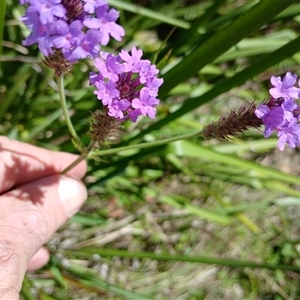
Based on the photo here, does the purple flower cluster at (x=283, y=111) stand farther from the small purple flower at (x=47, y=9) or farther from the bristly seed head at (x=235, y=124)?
the small purple flower at (x=47, y=9)

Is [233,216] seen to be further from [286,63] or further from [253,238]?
[286,63]

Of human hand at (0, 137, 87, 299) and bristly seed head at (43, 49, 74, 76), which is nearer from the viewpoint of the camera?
bristly seed head at (43, 49, 74, 76)

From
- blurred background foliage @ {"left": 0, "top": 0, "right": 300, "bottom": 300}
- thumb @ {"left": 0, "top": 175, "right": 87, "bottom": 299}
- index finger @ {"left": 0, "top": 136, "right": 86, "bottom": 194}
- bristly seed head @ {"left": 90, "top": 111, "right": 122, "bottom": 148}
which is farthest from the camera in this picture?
blurred background foliage @ {"left": 0, "top": 0, "right": 300, "bottom": 300}

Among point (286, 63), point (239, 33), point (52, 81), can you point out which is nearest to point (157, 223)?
point (52, 81)

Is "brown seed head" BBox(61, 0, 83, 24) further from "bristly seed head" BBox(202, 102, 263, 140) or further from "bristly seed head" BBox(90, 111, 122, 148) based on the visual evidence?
"bristly seed head" BBox(202, 102, 263, 140)

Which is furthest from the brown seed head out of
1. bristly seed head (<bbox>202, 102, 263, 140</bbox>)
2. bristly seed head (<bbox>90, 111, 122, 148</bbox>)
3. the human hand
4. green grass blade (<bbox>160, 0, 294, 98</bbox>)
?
the human hand

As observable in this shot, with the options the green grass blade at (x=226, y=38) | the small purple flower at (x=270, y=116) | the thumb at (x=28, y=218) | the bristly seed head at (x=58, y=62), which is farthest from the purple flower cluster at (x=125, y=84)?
→ the thumb at (x=28, y=218)

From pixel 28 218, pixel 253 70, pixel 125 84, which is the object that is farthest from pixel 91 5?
pixel 28 218

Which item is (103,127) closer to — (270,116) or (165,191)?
(270,116)
